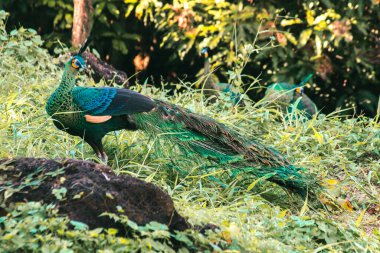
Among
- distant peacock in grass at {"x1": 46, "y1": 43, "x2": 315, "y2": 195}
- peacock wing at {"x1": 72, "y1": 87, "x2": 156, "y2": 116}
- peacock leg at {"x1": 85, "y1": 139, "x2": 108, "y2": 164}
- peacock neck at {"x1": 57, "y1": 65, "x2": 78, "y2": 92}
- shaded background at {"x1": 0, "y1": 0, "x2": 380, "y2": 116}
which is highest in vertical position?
peacock neck at {"x1": 57, "y1": 65, "x2": 78, "y2": 92}

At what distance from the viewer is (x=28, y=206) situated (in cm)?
333

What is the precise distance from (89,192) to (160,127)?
1681mm

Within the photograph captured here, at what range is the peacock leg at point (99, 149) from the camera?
200 inches

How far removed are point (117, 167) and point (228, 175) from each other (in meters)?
0.74

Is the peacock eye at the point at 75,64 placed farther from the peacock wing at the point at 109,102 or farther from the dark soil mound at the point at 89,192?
the dark soil mound at the point at 89,192

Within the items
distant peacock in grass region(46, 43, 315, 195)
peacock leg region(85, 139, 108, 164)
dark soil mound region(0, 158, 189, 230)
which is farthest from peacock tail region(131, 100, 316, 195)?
dark soil mound region(0, 158, 189, 230)

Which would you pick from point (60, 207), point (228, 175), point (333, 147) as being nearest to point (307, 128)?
point (333, 147)

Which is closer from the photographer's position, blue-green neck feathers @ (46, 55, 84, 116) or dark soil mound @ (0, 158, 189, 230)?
dark soil mound @ (0, 158, 189, 230)

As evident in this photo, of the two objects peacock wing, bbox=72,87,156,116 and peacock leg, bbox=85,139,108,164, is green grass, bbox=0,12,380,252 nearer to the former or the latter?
peacock leg, bbox=85,139,108,164

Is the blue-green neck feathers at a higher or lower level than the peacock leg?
higher

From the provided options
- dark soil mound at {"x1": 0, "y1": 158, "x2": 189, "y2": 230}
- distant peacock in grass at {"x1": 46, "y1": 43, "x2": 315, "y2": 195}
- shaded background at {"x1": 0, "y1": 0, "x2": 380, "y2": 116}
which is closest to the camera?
dark soil mound at {"x1": 0, "y1": 158, "x2": 189, "y2": 230}

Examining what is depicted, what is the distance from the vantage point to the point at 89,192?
135 inches

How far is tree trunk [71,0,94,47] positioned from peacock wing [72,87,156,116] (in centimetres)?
342

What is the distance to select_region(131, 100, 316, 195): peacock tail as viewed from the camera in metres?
4.97
